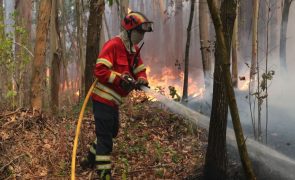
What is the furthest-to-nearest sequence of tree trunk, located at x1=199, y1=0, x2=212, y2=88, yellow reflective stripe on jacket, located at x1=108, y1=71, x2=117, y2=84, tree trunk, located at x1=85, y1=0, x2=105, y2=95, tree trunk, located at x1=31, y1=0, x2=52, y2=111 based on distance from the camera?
1. tree trunk, located at x1=199, y1=0, x2=212, y2=88
2. tree trunk, located at x1=31, y1=0, x2=52, y2=111
3. tree trunk, located at x1=85, y1=0, x2=105, y2=95
4. yellow reflective stripe on jacket, located at x1=108, y1=71, x2=117, y2=84

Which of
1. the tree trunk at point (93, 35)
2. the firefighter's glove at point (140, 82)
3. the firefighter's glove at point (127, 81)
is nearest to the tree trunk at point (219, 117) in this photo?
the firefighter's glove at point (140, 82)

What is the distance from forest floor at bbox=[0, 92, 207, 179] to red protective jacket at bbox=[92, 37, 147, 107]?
1.07 meters

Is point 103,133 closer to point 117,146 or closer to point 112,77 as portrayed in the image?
point 112,77

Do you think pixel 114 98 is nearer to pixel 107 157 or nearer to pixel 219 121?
pixel 107 157

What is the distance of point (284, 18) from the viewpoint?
1595 cm

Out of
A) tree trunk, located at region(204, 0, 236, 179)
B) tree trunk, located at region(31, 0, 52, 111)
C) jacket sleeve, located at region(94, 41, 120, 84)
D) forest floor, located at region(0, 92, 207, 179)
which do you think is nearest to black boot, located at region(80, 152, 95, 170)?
forest floor, located at region(0, 92, 207, 179)

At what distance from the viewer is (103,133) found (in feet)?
17.1

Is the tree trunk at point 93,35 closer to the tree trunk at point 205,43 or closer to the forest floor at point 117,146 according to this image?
the forest floor at point 117,146

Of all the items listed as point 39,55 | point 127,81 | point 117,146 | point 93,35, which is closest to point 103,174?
point 127,81

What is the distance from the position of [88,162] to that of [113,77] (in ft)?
4.75

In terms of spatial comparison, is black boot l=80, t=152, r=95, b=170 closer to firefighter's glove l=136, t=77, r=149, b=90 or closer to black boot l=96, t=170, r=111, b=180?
black boot l=96, t=170, r=111, b=180

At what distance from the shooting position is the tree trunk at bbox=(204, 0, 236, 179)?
15.9 ft

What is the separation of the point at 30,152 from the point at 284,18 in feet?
41.4

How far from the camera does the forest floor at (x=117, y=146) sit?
569 cm
